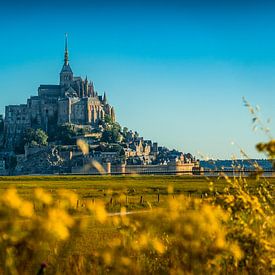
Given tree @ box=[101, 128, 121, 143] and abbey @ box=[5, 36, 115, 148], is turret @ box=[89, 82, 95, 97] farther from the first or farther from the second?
tree @ box=[101, 128, 121, 143]

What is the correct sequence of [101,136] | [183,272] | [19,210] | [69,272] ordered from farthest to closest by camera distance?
[101,136]
[69,272]
[183,272]
[19,210]

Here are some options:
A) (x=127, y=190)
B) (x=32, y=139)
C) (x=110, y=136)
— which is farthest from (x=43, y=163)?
(x=127, y=190)

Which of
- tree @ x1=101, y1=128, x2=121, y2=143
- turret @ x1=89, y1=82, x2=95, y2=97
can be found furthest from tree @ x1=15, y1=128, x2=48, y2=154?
turret @ x1=89, y1=82, x2=95, y2=97

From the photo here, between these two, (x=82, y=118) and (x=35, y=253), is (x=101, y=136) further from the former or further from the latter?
(x=35, y=253)

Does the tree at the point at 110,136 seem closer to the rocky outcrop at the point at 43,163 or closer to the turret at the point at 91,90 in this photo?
the rocky outcrop at the point at 43,163

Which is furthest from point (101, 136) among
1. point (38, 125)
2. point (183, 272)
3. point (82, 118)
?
point (183, 272)

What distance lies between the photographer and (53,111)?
136125 mm

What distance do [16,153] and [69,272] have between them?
128 m

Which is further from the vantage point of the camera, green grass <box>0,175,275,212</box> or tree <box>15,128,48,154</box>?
tree <box>15,128,48,154</box>

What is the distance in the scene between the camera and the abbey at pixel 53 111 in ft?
441

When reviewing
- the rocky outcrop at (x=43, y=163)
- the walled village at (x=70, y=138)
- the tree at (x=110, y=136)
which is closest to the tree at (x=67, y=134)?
the walled village at (x=70, y=138)

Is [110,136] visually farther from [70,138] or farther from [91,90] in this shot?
[91,90]

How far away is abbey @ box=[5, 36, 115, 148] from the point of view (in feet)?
441

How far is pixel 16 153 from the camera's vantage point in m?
135
